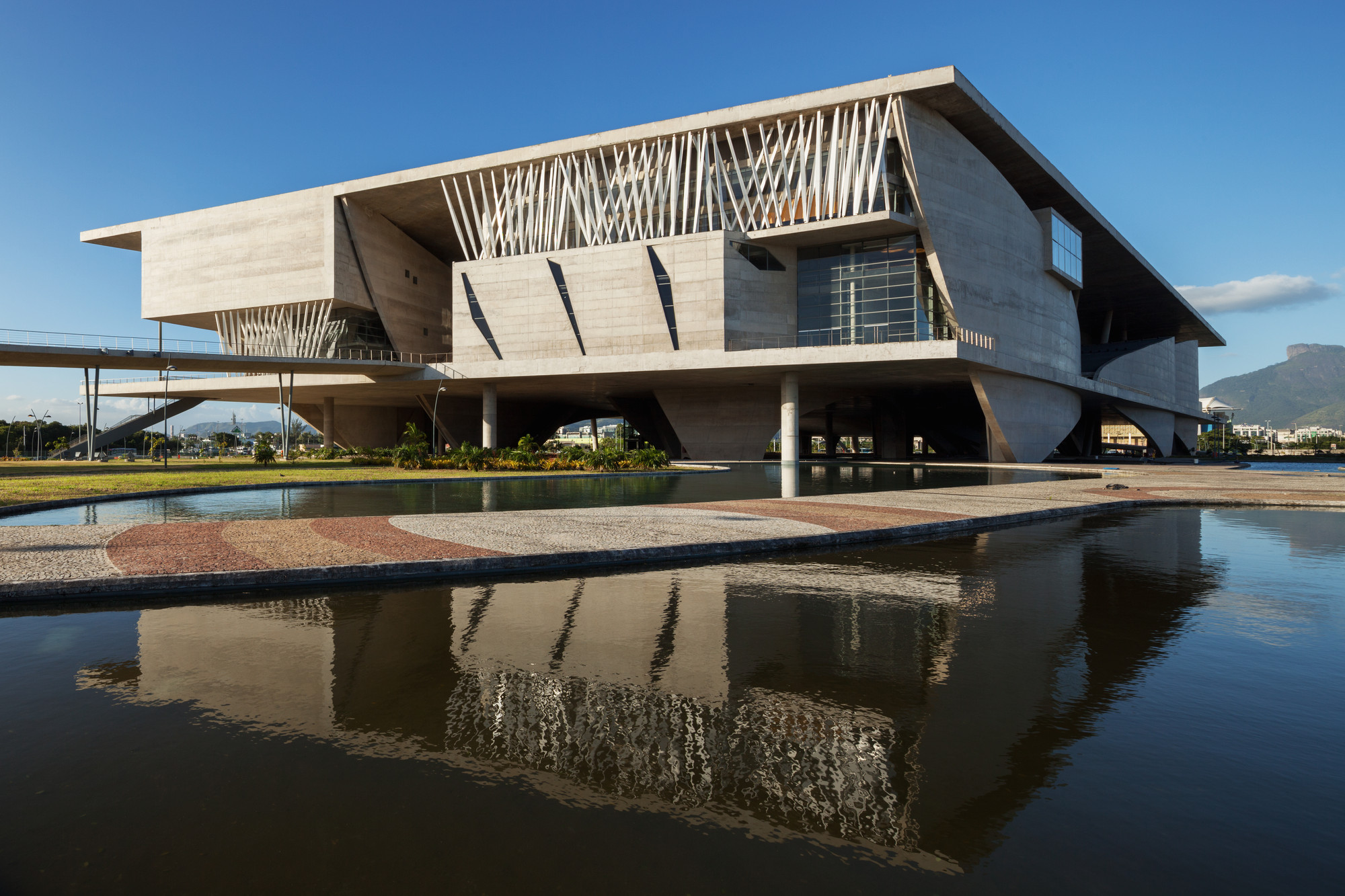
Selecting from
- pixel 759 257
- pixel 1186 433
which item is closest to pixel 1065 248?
pixel 759 257

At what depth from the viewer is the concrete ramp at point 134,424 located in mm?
59781

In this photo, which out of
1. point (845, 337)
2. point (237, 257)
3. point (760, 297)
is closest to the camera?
point (760, 297)

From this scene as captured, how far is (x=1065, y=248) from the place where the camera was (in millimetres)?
49594

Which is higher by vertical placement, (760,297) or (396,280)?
(396,280)

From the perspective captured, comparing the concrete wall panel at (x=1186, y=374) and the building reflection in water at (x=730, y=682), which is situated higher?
the concrete wall panel at (x=1186, y=374)

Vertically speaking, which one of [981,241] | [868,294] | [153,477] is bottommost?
[153,477]

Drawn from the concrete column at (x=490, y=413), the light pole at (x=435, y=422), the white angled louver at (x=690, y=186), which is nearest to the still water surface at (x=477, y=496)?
the white angled louver at (x=690, y=186)

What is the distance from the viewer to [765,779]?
3.67 metres

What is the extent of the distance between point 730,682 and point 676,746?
3.91ft

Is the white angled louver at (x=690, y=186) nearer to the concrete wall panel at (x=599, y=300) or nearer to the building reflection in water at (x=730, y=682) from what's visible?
the concrete wall panel at (x=599, y=300)

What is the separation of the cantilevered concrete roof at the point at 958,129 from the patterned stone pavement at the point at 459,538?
27.0 m

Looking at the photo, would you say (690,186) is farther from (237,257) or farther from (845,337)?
(237,257)

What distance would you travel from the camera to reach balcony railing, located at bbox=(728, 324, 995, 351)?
3909cm

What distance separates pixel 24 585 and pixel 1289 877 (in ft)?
36.5
